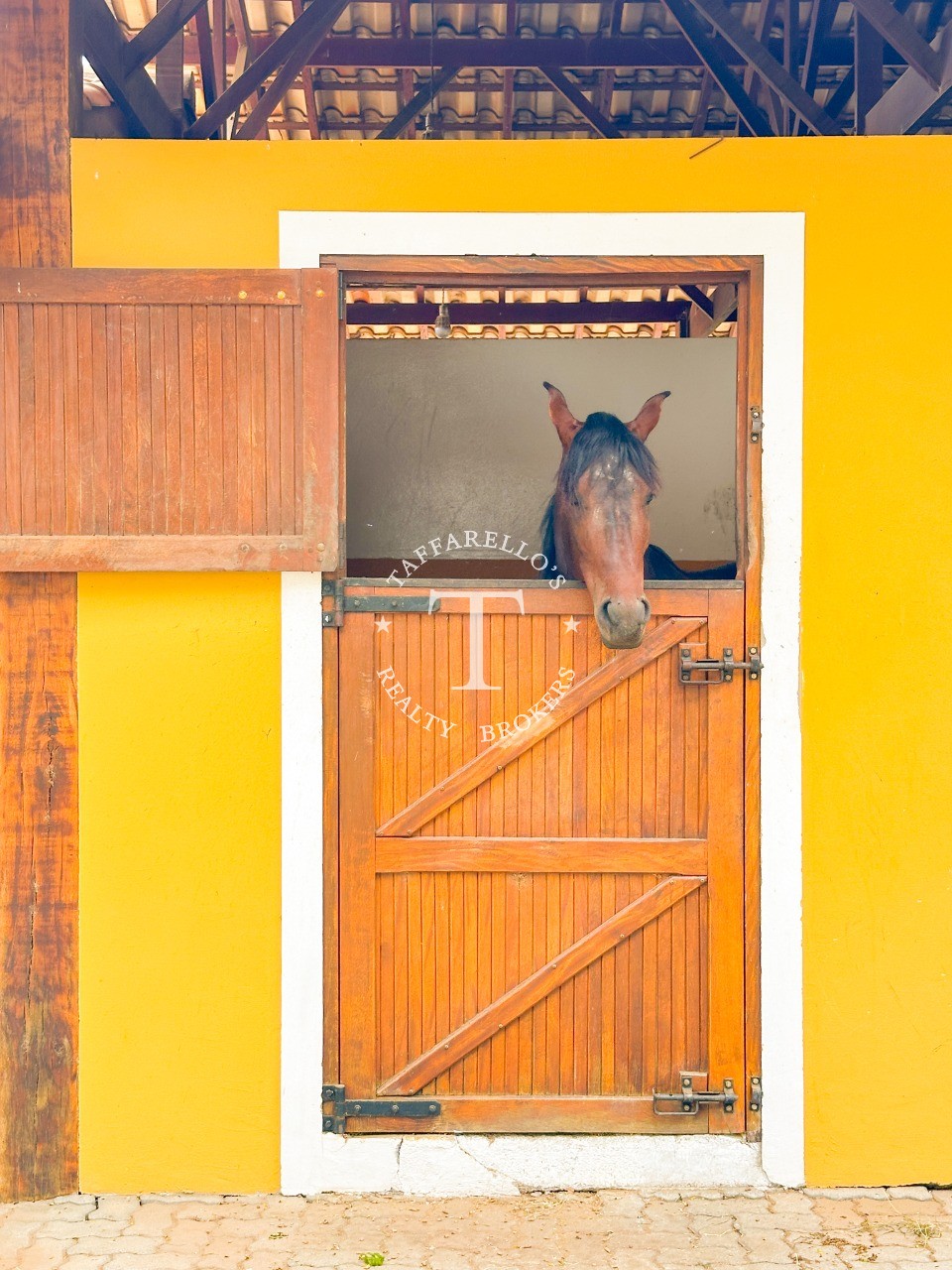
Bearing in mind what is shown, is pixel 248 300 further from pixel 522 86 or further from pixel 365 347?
pixel 522 86

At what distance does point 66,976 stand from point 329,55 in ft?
12.6

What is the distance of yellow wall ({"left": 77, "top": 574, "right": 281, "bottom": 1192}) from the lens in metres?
2.98

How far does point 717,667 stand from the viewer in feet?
9.77

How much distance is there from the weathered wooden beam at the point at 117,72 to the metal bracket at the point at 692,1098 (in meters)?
3.40

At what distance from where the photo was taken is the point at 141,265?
116 inches

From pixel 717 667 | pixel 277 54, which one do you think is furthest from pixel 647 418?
pixel 277 54

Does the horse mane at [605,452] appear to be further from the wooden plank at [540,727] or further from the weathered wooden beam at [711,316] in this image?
the weathered wooden beam at [711,316]

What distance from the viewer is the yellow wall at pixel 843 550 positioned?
9.62ft

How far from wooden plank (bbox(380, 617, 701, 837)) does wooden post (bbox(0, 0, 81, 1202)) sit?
942 mm

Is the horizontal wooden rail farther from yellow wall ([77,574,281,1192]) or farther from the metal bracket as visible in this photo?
the metal bracket

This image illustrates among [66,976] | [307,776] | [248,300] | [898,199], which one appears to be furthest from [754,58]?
[66,976]

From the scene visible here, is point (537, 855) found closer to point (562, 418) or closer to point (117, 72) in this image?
point (562, 418)

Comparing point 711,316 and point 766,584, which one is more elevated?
point 711,316

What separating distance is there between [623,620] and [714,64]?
2.39 m
